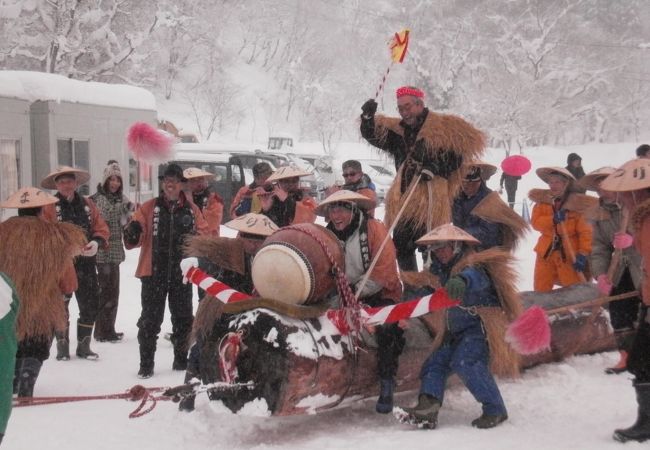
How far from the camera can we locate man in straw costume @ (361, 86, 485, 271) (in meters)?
5.84

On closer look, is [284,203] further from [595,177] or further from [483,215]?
[595,177]

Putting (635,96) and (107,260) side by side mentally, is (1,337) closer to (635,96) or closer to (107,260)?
(107,260)

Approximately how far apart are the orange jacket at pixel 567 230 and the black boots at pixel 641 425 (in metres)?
2.55

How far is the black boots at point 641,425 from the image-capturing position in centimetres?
429

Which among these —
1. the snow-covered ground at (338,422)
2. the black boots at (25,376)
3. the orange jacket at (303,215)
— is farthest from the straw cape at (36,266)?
the orange jacket at (303,215)

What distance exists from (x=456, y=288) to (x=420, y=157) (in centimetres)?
167

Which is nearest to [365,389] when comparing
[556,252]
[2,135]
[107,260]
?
[556,252]

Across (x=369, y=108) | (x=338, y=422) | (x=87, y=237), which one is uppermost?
(x=369, y=108)

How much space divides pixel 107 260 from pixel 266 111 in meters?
41.6

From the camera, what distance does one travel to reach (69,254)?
5539mm

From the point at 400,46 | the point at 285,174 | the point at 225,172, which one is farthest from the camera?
the point at 225,172

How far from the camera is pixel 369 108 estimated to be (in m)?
5.98

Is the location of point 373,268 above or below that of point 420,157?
below

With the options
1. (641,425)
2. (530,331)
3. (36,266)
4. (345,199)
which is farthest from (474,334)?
(36,266)
